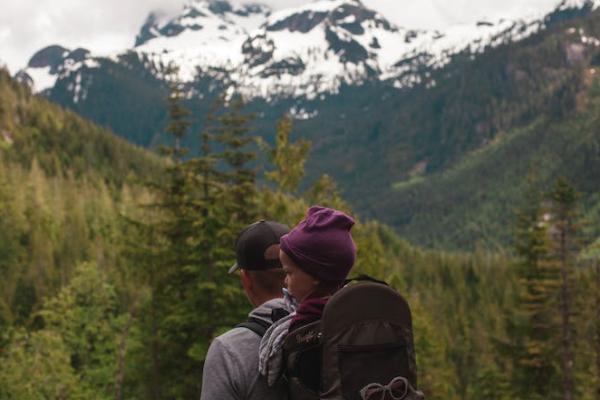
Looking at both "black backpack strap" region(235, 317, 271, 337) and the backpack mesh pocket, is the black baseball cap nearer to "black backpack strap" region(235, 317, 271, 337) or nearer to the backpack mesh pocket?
"black backpack strap" region(235, 317, 271, 337)

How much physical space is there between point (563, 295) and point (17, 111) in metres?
188

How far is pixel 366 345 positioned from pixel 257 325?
899mm

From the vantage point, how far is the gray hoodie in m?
3.84

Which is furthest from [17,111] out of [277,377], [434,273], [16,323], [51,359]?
[277,377]

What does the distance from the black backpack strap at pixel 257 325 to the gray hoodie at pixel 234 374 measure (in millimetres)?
93

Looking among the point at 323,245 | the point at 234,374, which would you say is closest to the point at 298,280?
the point at 323,245

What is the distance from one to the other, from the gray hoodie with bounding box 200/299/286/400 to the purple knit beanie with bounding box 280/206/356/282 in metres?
0.52

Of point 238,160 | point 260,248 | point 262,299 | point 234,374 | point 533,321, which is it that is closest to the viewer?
point 234,374

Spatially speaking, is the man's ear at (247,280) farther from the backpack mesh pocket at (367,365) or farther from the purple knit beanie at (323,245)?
the backpack mesh pocket at (367,365)

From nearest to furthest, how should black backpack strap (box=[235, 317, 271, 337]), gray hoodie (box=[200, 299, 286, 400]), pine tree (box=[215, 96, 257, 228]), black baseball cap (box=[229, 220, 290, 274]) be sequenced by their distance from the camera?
gray hoodie (box=[200, 299, 286, 400]), black backpack strap (box=[235, 317, 271, 337]), black baseball cap (box=[229, 220, 290, 274]), pine tree (box=[215, 96, 257, 228])

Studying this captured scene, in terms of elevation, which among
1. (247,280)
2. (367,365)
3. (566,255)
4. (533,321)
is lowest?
(533,321)

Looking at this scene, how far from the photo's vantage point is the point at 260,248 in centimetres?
457

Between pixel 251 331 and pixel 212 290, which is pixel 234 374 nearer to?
pixel 251 331

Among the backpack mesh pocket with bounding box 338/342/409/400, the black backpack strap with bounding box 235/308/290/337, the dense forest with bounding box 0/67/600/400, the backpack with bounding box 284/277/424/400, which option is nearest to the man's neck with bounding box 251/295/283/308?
the black backpack strap with bounding box 235/308/290/337
